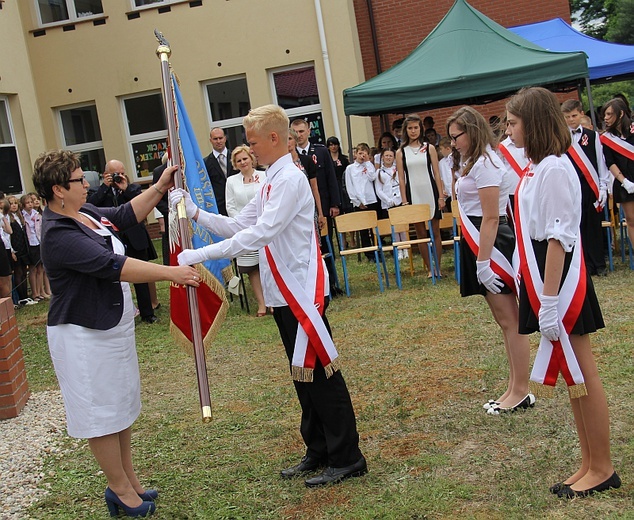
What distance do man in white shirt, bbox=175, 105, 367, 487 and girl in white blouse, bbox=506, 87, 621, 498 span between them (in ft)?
3.67

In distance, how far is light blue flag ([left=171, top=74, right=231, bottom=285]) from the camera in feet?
16.4

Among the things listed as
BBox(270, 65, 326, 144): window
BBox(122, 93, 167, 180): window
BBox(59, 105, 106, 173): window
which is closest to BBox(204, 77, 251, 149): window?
BBox(270, 65, 326, 144): window

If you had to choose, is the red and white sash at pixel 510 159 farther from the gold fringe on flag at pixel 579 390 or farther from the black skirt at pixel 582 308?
the gold fringe on flag at pixel 579 390

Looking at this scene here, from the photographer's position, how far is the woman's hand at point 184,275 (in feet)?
13.8

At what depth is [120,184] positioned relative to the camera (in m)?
10.1

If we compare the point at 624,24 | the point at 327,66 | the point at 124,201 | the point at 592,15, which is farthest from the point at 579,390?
the point at 592,15

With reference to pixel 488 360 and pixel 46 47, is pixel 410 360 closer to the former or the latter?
pixel 488 360

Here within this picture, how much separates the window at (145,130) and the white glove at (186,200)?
1566 cm

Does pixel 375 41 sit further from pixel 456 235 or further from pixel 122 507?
pixel 122 507

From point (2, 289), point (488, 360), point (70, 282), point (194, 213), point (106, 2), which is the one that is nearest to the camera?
point (70, 282)

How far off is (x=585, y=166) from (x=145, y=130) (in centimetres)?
1289

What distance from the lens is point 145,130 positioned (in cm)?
2005

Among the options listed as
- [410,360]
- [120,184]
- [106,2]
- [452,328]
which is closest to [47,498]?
[410,360]

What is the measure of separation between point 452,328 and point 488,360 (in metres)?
1.35
